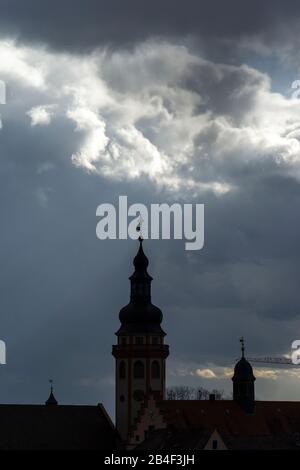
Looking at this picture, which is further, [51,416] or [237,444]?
[51,416]

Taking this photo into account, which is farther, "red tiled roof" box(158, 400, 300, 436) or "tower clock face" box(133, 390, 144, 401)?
"tower clock face" box(133, 390, 144, 401)

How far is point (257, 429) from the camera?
198250 millimetres

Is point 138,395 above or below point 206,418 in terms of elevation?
above

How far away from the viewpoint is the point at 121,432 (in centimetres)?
19888

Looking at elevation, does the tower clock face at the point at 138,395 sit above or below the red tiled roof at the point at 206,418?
above

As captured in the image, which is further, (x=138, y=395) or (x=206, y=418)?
(x=138, y=395)

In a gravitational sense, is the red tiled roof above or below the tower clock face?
below

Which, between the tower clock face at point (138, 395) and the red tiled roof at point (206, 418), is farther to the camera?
the tower clock face at point (138, 395)
